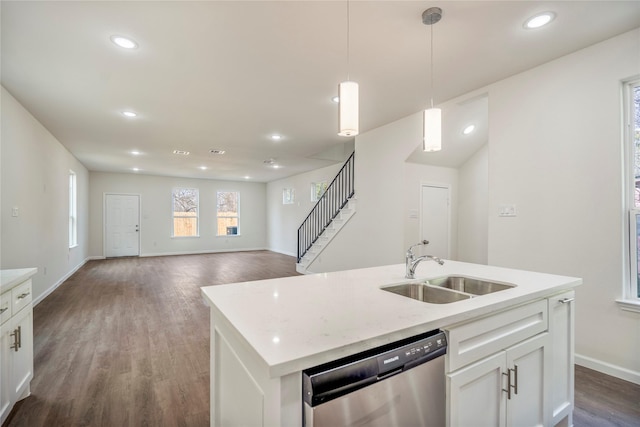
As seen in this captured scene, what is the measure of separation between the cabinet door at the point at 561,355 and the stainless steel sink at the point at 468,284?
0.98ft

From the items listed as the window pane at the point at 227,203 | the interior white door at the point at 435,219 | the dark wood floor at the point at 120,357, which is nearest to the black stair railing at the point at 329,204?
the interior white door at the point at 435,219

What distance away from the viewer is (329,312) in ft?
4.07

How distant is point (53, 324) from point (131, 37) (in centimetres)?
336

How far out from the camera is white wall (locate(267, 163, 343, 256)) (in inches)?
346

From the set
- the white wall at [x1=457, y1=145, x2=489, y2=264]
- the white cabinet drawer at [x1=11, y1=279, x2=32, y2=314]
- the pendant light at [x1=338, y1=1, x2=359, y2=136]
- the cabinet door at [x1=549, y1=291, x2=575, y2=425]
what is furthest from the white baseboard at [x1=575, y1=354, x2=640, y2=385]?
the white cabinet drawer at [x1=11, y1=279, x2=32, y2=314]

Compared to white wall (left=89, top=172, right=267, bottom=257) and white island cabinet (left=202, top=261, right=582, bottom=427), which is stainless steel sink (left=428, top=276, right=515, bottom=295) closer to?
white island cabinet (left=202, top=261, right=582, bottom=427)

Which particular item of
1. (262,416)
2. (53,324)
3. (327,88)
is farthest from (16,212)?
(262,416)

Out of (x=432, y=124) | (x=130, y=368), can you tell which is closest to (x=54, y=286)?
(x=130, y=368)

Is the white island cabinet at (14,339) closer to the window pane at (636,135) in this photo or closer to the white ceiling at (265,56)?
the white ceiling at (265,56)

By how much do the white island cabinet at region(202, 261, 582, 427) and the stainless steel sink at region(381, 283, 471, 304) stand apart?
82 millimetres

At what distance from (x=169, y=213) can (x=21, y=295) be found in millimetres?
8459

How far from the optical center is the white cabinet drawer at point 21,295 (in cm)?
192

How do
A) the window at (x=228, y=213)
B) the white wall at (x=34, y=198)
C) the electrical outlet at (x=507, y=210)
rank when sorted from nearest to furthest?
the electrical outlet at (x=507, y=210) → the white wall at (x=34, y=198) → the window at (x=228, y=213)

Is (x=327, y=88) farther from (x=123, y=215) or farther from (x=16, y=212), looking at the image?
(x=123, y=215)
